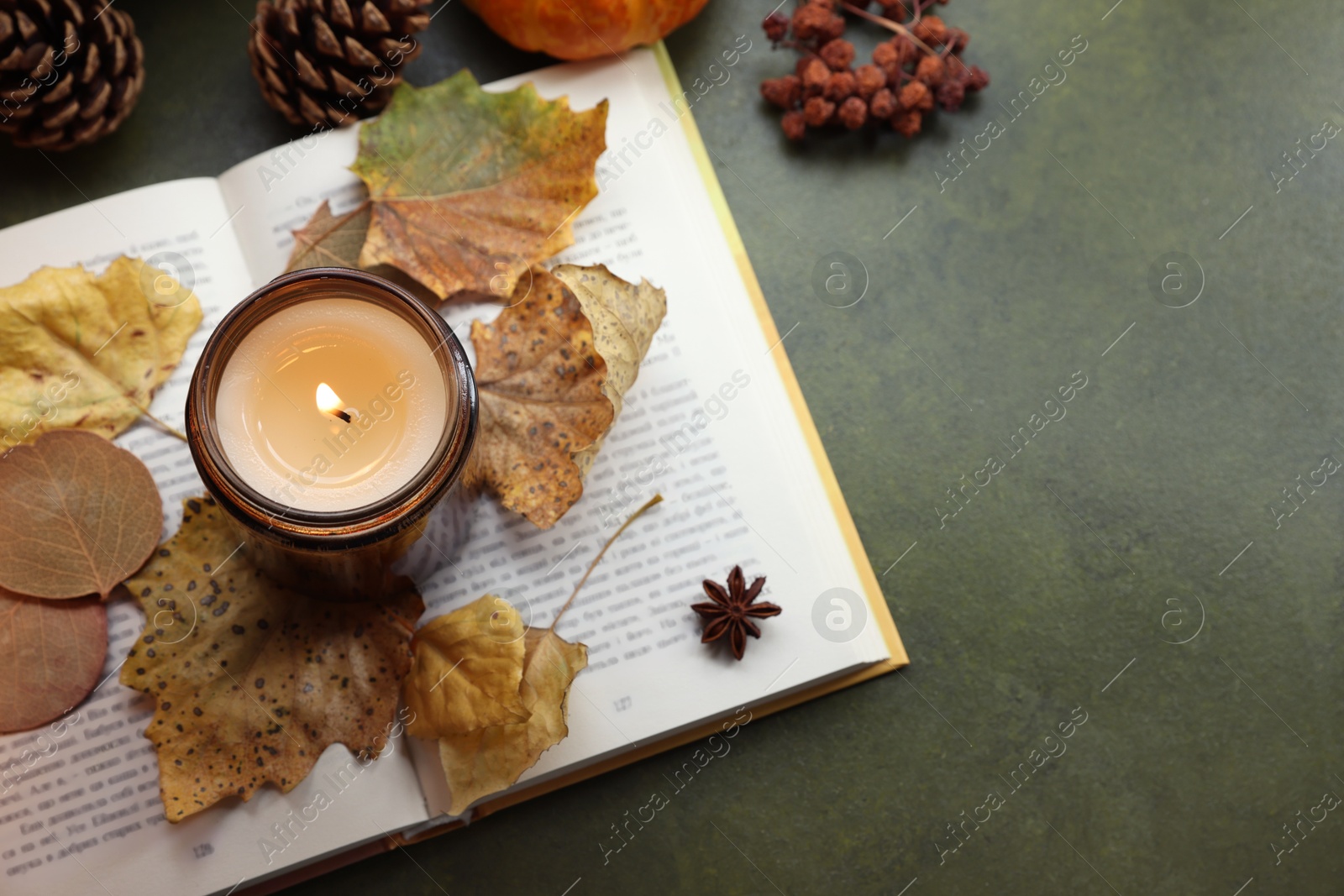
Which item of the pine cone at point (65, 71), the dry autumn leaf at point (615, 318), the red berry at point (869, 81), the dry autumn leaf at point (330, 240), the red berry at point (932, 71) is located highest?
the pine cone at point (65, 71)

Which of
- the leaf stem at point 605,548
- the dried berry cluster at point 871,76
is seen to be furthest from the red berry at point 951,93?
the leaf stem at point 605,548

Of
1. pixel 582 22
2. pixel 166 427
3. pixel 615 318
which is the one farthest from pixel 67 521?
pixel 582 22

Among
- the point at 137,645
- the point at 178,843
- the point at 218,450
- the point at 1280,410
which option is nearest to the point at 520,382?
the point at 218,450

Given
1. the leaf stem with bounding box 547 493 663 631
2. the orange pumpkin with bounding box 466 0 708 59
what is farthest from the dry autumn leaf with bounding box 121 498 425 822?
the orange pumpkin with bounding box 466 0 708 59

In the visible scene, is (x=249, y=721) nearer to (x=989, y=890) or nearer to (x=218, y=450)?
(x=218, y=450)

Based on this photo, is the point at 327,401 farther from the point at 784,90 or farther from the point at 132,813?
the point at 784,90

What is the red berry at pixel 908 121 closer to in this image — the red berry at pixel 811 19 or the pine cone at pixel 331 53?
the red berry at pixel 811 19
